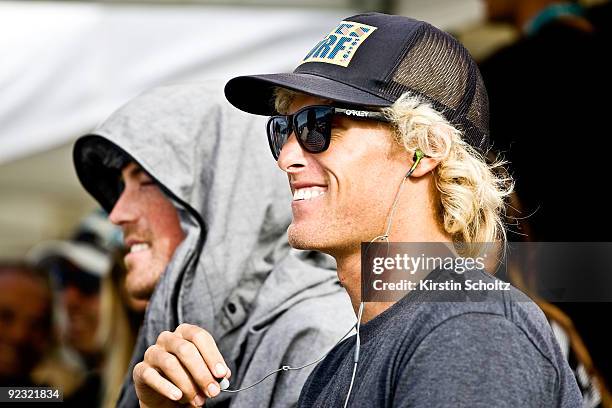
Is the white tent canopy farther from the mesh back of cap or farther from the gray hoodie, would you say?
the mesh back of cap

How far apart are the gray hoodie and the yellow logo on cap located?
2.41ft

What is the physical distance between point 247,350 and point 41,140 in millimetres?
1982

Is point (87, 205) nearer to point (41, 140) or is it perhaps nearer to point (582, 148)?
point (41, 140)

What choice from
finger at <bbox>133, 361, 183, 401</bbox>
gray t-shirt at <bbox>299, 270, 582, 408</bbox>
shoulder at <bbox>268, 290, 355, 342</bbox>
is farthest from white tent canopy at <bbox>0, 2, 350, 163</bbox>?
gray t-shirt at <bbox>299, 270, 582, 408</bbox>

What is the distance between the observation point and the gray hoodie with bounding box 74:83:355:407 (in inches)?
100

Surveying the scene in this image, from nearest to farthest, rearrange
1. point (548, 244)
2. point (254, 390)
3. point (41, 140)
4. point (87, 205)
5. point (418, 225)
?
point (418, 225) < point (254, 390) < point (548, 244) < point (41, 140) < point (87, 205)

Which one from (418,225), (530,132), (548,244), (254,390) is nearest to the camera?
(418,225)

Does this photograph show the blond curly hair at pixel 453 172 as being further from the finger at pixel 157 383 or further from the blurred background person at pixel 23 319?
the blurred background person at pixel 23 319

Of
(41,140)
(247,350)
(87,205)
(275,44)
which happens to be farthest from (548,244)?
(87,205)

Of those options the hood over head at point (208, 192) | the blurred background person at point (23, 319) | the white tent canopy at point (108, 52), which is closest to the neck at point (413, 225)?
the hood over head at point (208, 192)

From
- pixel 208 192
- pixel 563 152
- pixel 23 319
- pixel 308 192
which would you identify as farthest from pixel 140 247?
pixel 23 319

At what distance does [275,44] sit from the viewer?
432 cm

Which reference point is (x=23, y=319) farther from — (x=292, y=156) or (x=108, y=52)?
(x=292, y=156)

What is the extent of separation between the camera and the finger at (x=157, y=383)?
1.96m
